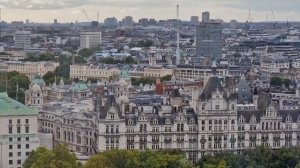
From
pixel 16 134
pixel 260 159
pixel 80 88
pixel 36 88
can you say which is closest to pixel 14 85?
pixel 80 88

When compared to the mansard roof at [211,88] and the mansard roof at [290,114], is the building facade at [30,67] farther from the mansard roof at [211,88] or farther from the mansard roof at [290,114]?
the mansard roof at [290,114]

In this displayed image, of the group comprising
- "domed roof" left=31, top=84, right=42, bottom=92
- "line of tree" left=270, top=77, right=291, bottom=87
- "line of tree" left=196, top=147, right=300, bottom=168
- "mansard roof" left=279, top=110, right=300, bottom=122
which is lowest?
"line of tree" left=196, top=147, right=300, bottom=168

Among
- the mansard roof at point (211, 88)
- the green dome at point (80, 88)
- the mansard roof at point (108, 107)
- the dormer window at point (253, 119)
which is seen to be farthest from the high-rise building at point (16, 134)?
the green dome at point (80, 88)

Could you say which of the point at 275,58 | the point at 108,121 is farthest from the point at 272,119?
the point at 275,58

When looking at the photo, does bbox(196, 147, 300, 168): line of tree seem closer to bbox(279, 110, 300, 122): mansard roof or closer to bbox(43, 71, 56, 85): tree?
bbox(279, 110, 300, 122): mansard roof

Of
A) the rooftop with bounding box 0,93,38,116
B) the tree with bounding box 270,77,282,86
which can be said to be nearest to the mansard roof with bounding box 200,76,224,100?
the rooftop with bounding box 0,93,38,116

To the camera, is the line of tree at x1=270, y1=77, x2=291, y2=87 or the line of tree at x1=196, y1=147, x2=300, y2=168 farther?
the line of tree at x1=270, y1=77, x2=291, y2=87

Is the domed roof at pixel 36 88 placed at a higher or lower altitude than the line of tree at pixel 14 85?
higher

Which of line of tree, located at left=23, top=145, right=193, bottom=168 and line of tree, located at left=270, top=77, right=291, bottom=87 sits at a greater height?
line of tree, located at left=270, top=77, right=291, bottom=87
